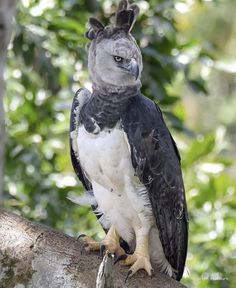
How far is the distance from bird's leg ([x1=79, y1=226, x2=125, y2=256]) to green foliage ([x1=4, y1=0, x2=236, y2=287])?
3.54 feet

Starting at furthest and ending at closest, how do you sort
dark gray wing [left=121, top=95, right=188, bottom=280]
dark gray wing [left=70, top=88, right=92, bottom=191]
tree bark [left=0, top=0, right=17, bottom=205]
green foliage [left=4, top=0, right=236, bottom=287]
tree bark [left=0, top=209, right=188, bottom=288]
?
green foliage [left=4, top=0, right=236, bottom=287]
dark gray wing [left=70, top=88, right=92, bottom=191]
tree bark [left=0, top=0, right=17, bottom=205]
dark gray wing [left=121, top=95, right=188, bottom=280]
tree bark [left=0, top=209, right=188, bottom=288]

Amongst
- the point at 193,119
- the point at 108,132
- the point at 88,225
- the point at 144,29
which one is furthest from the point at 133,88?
the point at 193,119

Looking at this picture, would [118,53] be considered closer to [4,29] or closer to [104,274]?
[4,29]

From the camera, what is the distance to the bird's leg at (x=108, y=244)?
391cm

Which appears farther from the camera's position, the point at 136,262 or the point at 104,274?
the point at 136,262

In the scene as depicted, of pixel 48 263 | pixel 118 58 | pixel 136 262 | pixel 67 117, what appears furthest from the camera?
pixel 67 117

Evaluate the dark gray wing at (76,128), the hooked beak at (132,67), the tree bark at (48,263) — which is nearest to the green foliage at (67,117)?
the dark gray wing at (76,128)

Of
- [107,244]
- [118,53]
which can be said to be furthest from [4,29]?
[107,244]

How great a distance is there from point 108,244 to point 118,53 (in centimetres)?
91

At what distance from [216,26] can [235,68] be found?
15101mm

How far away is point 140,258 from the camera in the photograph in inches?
154

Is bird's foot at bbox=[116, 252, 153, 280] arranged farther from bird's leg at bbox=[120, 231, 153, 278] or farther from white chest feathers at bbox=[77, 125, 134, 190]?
white chest feathers at bbox=[77, 125, 134, 190]

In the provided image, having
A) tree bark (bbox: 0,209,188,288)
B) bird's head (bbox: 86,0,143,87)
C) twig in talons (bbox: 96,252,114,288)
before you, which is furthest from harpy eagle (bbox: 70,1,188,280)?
twig in talons (bbox: 96,252,114,288)

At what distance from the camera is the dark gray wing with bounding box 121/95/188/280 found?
392 cm
